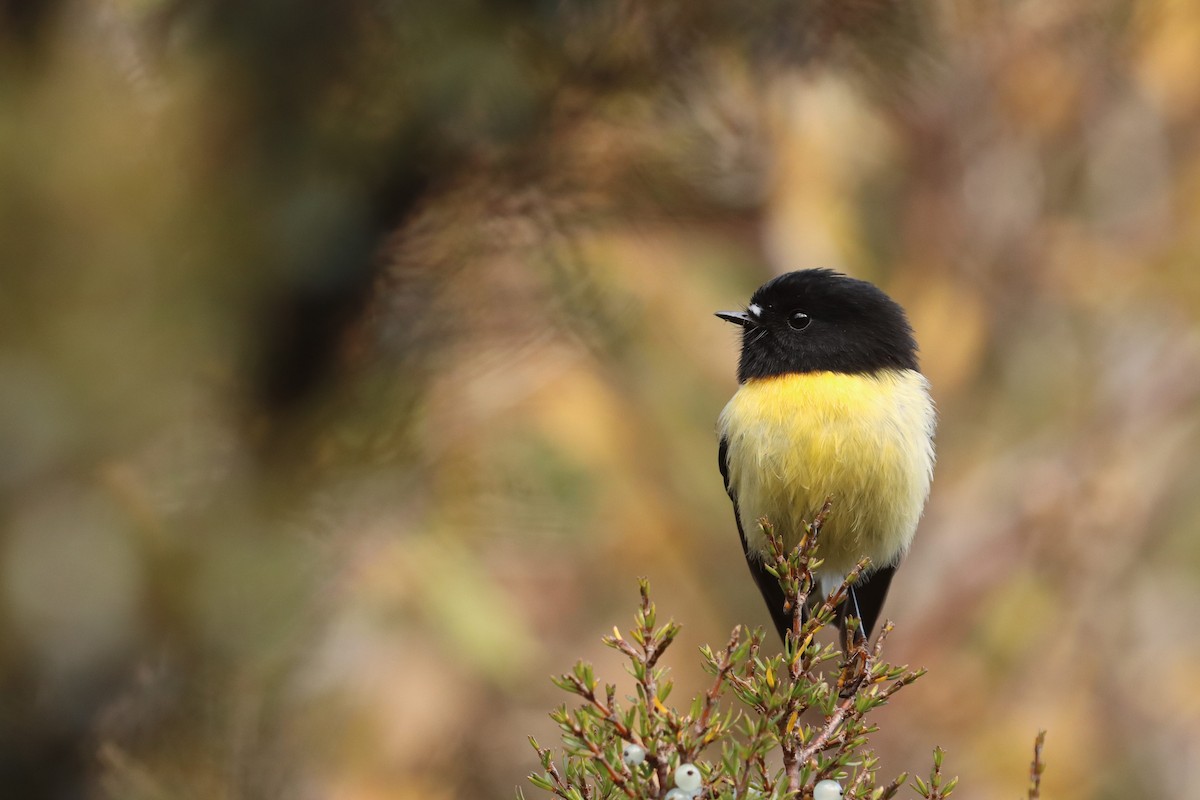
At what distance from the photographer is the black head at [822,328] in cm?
302

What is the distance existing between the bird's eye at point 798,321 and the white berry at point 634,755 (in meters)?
1.85

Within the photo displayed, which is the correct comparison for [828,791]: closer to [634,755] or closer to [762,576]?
[634,755]

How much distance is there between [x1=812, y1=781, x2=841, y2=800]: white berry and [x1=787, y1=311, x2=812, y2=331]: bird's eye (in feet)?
5.78

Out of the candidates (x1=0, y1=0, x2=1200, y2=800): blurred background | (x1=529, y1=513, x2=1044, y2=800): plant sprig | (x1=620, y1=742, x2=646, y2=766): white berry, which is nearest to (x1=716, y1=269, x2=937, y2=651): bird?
(x1=0, y1=0, x2=1200, y2=800): blurred background

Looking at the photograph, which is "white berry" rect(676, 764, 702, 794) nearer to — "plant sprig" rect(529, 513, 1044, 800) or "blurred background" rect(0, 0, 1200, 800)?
"plant sprig" rect(529, 513, 1044, 800)

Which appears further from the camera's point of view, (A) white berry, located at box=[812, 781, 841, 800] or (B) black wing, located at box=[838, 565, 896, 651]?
(B) black wing, located at box=[838, 565, 896, 651]

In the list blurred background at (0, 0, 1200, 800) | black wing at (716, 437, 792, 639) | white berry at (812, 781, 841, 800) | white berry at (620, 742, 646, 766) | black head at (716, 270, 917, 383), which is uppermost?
black head at (716, 270, 917, 383)

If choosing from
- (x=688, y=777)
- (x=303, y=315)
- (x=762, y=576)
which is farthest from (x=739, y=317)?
(x=688, y=777)

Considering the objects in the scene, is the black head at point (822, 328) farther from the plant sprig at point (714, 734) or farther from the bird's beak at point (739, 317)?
the plant sprig at point (714, 734)

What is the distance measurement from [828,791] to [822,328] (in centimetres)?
176

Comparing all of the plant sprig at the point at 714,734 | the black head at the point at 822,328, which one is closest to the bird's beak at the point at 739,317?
the black head at the point at 822,328

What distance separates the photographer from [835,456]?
2.78m

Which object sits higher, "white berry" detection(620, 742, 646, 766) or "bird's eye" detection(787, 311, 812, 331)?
"bird's eye" detection(787, 311, 812, 331)

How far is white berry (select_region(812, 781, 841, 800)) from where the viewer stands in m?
1.49
